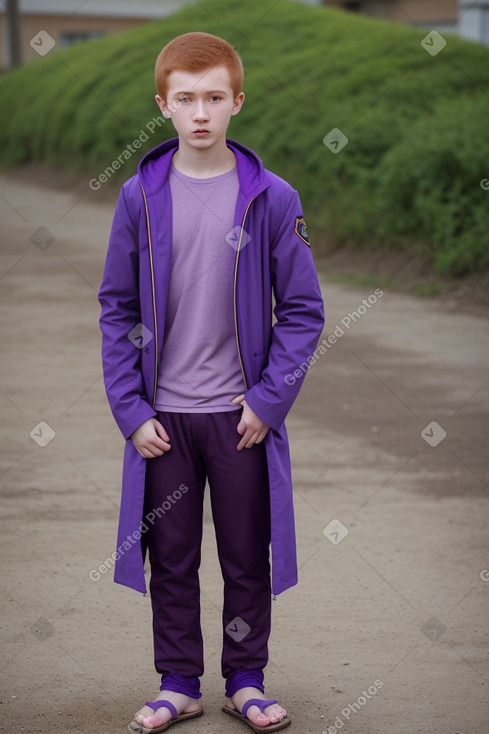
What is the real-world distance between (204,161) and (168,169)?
10 cm

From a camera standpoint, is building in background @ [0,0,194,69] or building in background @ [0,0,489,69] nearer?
building in background @ [0,0,489,69]

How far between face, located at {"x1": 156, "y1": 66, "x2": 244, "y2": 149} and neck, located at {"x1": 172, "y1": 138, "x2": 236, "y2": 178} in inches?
1.2

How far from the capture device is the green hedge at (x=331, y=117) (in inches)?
392

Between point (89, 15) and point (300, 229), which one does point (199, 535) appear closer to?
point (300, 229)

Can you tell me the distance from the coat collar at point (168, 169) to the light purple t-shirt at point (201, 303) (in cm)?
3

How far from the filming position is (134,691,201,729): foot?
2.97 m

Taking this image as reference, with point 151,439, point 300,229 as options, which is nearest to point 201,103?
point 300,229

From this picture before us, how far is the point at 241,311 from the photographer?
286cm

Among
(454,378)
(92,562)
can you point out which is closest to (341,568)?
(92,562)

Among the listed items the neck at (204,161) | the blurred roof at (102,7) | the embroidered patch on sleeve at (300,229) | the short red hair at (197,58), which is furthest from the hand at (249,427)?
the blurred roof at (102,7)

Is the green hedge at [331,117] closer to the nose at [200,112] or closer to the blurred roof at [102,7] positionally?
the nose at [200,112]

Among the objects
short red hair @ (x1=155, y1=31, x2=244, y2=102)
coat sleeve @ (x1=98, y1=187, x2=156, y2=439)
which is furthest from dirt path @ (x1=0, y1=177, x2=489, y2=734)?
short red hair @ (x1=155, y1=31, x2=244, y2=102)

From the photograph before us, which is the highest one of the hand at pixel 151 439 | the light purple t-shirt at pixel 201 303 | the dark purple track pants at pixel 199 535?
the light purple t-shirt at pixel 201 303

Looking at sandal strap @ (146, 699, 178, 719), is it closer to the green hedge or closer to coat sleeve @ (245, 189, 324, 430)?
coat sleeve @ (245, 189, 324, 430)
